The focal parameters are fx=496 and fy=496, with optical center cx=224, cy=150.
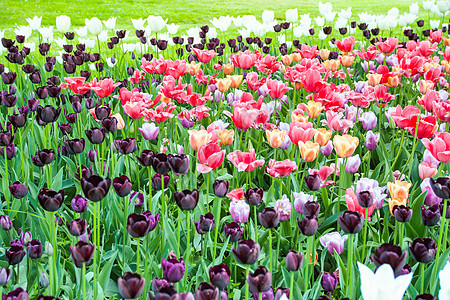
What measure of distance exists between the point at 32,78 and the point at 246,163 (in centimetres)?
224

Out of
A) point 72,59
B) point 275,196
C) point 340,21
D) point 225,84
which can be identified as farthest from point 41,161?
point 340,21

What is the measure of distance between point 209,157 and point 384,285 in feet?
3.64

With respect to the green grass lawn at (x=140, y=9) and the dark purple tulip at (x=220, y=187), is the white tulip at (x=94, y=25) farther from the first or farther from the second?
the green grass lawn at (x=140, y=9)

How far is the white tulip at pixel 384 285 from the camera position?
35.5 inches

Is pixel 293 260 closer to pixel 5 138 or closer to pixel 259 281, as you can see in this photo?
pixel 259 281

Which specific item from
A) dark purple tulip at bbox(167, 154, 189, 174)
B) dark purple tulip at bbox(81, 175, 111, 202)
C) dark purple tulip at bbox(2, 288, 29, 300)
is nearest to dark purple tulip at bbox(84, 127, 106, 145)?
dark purple tulip at bbox(167, 154, 189, 174)

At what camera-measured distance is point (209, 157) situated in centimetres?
195

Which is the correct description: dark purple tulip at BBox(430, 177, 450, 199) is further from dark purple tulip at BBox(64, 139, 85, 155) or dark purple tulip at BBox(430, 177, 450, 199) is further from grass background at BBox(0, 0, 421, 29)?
grass background at BBox(0, 0, 421, 29)

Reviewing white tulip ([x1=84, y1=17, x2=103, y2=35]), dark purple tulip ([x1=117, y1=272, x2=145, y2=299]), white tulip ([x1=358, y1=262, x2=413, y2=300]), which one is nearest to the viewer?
white tulip ([x1=358, y1=262, x2=413, y2=300])

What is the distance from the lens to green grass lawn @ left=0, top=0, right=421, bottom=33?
13.6 meters

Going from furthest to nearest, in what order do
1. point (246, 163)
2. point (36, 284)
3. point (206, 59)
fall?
point (206, 59) < point (246, 163) < point (36, 284)

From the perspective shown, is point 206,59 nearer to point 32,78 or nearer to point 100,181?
point 32,78

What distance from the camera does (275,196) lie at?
2.60 meters

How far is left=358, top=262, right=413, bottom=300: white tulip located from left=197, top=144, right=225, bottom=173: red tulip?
1.05m
